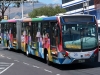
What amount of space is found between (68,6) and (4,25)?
61384 mm

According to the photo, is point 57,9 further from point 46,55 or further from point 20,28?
point 46,55

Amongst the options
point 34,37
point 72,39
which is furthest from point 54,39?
point 34,37

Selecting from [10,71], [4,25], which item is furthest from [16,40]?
[10,71]

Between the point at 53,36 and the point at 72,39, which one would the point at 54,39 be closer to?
the point at 53,36

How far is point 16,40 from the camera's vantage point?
27.7 meters

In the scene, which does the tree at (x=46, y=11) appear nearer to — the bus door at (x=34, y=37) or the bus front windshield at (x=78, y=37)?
the bus door at (x=34, y=37)

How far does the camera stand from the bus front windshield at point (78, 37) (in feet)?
53.6

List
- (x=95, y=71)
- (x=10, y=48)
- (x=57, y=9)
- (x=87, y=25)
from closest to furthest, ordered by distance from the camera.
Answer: (x=95, y=71) → (x=87, y=25) → (x=10, y=48) → (x=57, y=9)

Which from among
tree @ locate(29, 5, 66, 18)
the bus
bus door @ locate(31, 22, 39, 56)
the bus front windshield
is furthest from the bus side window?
tree @ locate(29, 5, 66, 18)

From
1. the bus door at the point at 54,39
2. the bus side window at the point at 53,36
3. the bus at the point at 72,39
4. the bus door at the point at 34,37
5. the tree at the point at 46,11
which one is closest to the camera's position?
the bus at the point at 72,39

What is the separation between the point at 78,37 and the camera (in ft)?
54.2

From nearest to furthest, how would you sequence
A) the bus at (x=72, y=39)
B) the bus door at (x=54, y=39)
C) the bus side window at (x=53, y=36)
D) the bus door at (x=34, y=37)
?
1. the bus at (x=72, y=39)
2. the bus door at (x=54, y=39)
3. the bus side window at (x=53, y=36)
4. the bus door at (x=34, y=37)

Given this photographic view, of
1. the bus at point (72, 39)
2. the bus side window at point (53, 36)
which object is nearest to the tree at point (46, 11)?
the bus at point (72, 39)

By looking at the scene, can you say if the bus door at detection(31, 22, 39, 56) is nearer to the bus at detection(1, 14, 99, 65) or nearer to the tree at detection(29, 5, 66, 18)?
the bus at detection(1, 14, 99, 65)
